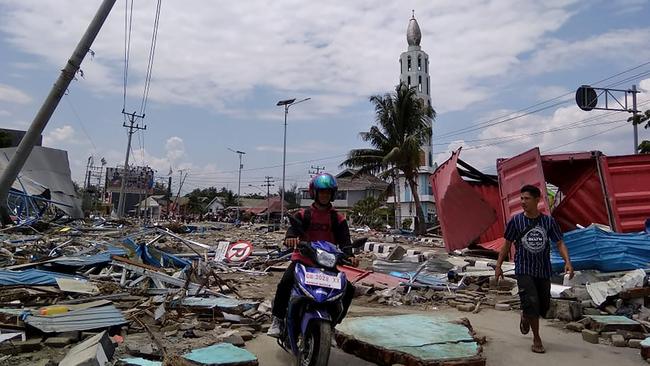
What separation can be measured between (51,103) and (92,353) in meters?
5.06

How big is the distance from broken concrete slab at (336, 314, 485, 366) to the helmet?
145 centimetres

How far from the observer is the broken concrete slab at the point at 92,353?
3.86 m

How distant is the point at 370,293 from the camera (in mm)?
8586

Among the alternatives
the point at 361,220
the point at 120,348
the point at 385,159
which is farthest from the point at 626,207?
the point at 361,220

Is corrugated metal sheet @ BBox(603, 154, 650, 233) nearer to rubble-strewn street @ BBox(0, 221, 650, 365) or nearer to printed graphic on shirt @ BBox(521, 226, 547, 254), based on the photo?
rubble-strewn street @ BBox(0, 221, 650, 365)

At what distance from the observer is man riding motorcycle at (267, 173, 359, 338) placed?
176 inches

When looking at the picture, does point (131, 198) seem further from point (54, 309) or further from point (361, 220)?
point (54, 309)

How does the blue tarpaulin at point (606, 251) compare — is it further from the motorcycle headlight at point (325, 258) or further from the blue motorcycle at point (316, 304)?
the motorcycle headlight at point (325, 258)

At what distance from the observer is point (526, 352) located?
16.8 feet

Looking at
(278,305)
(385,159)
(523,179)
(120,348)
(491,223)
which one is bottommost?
(120,348)

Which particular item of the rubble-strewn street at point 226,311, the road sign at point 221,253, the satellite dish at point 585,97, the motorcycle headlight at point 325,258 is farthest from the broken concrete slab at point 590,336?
the satellite dish at point 585,97

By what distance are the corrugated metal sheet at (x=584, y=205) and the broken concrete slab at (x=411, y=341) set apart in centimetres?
620

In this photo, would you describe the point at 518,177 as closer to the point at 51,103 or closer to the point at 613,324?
the point at 613,324

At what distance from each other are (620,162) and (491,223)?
410cm
